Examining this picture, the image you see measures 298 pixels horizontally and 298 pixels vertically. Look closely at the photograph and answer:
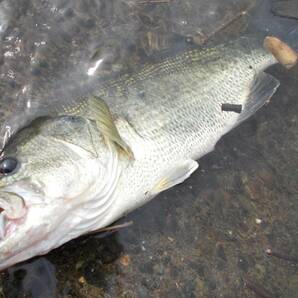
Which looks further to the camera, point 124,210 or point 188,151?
point 188,151

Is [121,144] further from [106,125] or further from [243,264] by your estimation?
[243,264]

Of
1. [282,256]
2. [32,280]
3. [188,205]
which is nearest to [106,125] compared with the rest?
[188,205]

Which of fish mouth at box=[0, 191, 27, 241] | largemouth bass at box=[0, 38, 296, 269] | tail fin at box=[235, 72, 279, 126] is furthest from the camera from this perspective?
tail fin at box=[235, 72, 279, 126]

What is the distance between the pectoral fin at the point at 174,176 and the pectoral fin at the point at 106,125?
33 centimetres

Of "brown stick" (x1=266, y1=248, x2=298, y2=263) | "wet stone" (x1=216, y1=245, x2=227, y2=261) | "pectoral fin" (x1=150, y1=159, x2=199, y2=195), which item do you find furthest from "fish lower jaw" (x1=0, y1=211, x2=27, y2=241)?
"brown stick" (x1=266, y1=248, x2=298, y2=263)

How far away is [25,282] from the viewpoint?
10.5 ft

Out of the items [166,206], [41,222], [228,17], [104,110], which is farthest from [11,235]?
[228,17]

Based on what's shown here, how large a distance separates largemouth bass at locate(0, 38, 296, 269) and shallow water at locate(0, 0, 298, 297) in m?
0.36

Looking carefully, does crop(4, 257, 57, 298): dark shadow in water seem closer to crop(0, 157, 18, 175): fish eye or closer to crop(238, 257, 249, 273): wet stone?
crop(0, 157, 18, 175): fish eye

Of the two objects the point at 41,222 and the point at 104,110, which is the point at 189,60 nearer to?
the point at 104,110

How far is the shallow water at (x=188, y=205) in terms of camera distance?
336 cm

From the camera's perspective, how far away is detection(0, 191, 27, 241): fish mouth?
255 cm

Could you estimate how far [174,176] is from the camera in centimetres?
346

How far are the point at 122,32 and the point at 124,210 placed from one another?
2022mm
